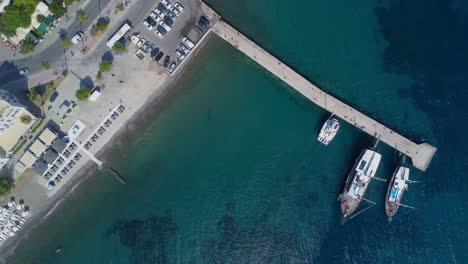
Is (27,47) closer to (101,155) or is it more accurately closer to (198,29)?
(101,155)

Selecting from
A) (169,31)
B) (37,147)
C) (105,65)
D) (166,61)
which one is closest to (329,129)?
(166,61)

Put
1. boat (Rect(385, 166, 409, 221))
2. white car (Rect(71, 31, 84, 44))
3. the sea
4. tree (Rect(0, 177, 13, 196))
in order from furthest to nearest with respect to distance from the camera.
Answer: the sea → boat (Rect(385, 166, 409, 221)) → white car (Rect(71, 31, 84, 44)) → tree (Rect(0, 177, 13, 196))

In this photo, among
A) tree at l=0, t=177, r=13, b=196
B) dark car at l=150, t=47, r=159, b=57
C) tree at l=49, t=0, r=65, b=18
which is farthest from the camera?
dark car at l=150, t=47, r=159, b=57

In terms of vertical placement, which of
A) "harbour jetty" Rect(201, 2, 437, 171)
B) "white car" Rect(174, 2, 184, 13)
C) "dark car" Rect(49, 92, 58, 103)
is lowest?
"dark car" Rect(49, 92, 58, 103)

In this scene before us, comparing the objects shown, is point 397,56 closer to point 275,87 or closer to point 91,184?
point 275,87

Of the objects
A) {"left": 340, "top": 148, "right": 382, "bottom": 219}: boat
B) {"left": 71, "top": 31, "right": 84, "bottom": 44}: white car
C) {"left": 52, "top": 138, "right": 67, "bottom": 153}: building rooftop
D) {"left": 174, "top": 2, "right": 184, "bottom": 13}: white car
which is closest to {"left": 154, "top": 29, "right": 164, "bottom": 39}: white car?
{"left": 174, "top": 2, "right": 184, "bottom": 13}: white car

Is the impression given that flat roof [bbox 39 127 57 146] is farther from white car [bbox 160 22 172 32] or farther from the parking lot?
white car [bbox 160 22 172 32]

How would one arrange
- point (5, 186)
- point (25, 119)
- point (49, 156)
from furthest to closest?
point (49, 156) < point (5, 186) < point (25, 119)
